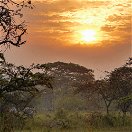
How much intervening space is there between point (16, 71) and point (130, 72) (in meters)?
31.9

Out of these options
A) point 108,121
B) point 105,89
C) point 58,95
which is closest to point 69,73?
point 58,95

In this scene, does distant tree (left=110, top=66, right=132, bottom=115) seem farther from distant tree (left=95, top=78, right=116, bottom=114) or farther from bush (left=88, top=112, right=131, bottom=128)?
bush (left=88, top=112, right=131, bottom=128)

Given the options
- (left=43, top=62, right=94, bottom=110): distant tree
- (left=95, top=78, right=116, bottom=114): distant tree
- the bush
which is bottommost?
the bush

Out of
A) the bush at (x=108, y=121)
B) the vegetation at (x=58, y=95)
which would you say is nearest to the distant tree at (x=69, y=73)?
the vegetation at (x=58, y=95)

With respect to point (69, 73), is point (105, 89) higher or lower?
lower

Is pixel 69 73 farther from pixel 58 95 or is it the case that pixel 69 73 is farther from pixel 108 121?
pixel 108 121

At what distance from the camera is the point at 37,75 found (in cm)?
1395

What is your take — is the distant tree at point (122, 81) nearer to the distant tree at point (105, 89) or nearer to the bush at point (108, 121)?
the distant tree at point (105, 89)

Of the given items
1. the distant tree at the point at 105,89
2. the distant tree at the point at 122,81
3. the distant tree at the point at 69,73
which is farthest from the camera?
the distant tree at the point at 69,73

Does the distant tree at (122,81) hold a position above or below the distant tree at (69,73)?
below

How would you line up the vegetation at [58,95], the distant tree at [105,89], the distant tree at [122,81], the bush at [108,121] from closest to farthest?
1. the vegetation at [58,95]
2. the bush at [108,121]
3. the distant tree at [122,81]
4. the distant tree at [105,89]

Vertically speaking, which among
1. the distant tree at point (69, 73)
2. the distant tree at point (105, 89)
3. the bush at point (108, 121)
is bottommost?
the bush at point (108, 121)

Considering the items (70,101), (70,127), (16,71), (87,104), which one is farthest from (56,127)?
(87,104)

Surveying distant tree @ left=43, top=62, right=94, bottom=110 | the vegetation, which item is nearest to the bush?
the vegetation
